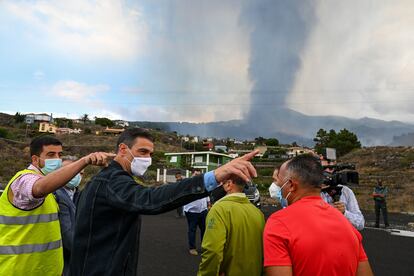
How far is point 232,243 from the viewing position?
9.75 feet

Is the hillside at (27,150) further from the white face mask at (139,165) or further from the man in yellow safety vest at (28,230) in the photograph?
the white face mask at (139,165)

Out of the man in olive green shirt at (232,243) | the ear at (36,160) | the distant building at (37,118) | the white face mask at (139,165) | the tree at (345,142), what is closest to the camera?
the white face mask at (139,165)

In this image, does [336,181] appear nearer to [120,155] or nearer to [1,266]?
[120,155]

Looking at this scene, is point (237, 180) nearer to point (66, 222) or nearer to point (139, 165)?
point (139, 165)

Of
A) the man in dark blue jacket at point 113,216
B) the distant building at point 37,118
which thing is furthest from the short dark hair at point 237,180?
the distant building at point 37,118

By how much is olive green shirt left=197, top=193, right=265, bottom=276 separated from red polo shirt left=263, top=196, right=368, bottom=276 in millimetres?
710

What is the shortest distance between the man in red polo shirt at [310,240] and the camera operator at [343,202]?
3.35 feet

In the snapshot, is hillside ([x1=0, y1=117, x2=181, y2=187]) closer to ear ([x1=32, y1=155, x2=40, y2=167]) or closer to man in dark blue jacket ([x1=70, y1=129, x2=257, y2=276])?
ear ([x1=32, y1=155, x2=40, y2=167])

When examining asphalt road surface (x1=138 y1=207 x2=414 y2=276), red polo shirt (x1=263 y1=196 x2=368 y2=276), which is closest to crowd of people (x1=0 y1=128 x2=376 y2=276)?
red polo shirt (x1=263 y1=196 x2=368 y2=276)

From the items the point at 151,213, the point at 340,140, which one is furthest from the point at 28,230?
the point at 340,140

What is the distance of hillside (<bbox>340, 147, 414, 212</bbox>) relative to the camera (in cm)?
2933

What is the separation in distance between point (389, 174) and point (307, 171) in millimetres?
47930

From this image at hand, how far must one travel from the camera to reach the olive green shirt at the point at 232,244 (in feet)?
9.59

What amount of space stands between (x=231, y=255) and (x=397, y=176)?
1765 inches
